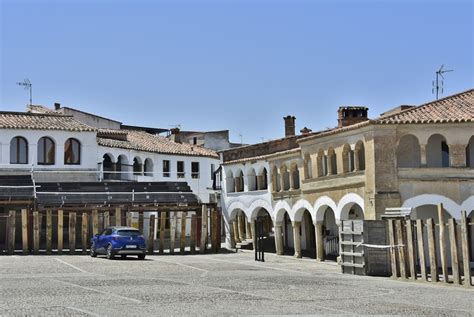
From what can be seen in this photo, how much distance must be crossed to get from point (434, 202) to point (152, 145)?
2974cm

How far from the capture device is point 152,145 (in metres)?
59.8

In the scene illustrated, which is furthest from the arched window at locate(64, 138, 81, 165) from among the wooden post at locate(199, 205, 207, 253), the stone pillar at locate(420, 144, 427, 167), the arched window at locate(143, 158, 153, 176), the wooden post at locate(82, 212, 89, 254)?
the stone pillar at locate(420, 144, 427, 167)

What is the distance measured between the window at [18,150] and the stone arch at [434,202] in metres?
25.5

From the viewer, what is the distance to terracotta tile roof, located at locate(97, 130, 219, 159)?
55.4 metres

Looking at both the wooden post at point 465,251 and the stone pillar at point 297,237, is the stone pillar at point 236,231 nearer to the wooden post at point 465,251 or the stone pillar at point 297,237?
the stone pillar at point 297,237

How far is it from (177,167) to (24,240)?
2076 cm

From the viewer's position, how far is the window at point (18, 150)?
4928 centimetres

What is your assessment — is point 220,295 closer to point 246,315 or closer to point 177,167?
point 246,315

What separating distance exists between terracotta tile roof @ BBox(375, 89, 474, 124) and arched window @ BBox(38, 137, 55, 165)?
2363cm

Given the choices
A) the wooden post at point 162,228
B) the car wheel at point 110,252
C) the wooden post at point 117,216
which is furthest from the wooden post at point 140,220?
the car wheel at point 110,252

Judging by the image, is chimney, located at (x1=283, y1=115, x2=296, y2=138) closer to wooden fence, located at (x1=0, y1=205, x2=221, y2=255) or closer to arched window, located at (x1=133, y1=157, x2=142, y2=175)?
wooden fence, located at (x1=0, y1=205, x2=221, y2=255)

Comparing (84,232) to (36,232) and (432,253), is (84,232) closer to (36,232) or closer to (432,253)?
(36,232)

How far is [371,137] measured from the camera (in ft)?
112

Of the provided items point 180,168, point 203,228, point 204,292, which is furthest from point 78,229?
point 204,292
